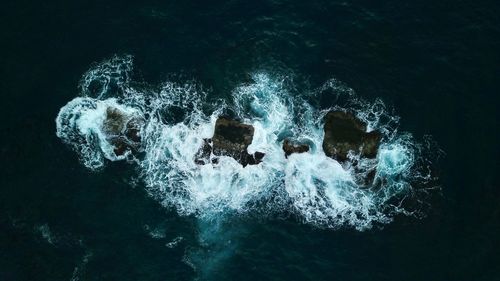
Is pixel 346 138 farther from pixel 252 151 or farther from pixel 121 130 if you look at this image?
pixel 121 130

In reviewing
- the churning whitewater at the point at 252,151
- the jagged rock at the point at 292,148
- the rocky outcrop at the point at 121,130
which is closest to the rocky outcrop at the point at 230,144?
the churning whitewater at the point at 252,151

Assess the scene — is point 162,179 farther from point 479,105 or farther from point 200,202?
point 479,105

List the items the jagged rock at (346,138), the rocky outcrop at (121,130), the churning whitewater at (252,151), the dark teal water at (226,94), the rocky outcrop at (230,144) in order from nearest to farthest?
1. the dark teal water at (226,94)
2. the churning whitewater at (252,151)
3. the jagged rock at (346,138)
4. the rocky outcrop at (230,144)
5. the rocky outcrop at (121,130)

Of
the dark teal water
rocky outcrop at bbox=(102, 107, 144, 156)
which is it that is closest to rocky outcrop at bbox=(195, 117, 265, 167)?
the dark teal water

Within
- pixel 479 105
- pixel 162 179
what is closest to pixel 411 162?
pixel 479 105

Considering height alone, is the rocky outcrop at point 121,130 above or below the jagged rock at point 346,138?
below

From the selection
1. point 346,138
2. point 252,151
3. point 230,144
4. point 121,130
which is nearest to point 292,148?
point 252,151

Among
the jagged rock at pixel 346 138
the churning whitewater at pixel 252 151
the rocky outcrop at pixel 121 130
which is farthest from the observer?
the rocky outcrop at pixel 121 130

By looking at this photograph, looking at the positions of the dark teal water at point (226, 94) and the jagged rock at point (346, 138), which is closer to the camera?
the dark teal water at point (226, 94)

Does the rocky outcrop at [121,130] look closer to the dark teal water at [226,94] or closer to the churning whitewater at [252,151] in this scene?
the churning whitewater at [252,151]
